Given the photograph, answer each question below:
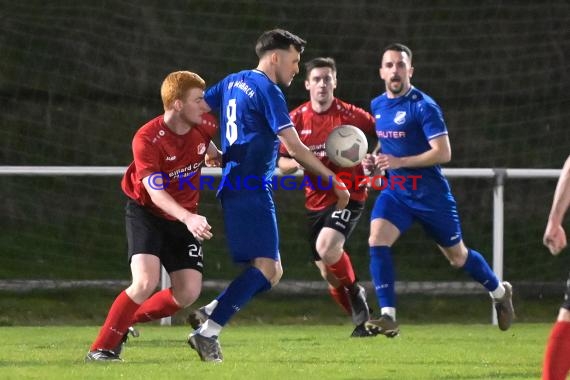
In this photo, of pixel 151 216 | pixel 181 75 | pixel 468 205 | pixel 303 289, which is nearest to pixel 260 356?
pixel 151 216

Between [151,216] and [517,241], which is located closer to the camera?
[151,216]

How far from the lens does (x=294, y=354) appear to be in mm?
7285

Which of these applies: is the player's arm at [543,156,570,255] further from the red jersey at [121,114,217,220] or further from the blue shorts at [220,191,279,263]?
the red jersey at [121,114,217,220]

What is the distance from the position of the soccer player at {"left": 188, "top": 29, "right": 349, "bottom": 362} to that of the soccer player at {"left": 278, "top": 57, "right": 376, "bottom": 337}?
1.99m

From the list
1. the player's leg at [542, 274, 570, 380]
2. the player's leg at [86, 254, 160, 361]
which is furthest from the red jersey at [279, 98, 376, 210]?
the player's leg at [542, 274, 570, 380]

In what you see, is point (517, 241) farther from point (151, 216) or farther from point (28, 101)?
point (151, 216)

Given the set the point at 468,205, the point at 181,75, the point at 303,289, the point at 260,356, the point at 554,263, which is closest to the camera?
the point at 181,75

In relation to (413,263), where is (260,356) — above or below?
above

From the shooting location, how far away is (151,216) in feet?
22.1

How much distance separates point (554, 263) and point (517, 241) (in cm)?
56

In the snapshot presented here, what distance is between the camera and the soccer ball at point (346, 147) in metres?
7.70

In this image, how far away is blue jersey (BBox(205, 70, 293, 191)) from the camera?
257 inches

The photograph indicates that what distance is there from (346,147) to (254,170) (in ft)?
4.20

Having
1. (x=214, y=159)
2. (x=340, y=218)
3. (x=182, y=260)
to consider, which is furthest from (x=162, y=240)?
(x=340, y=218)
